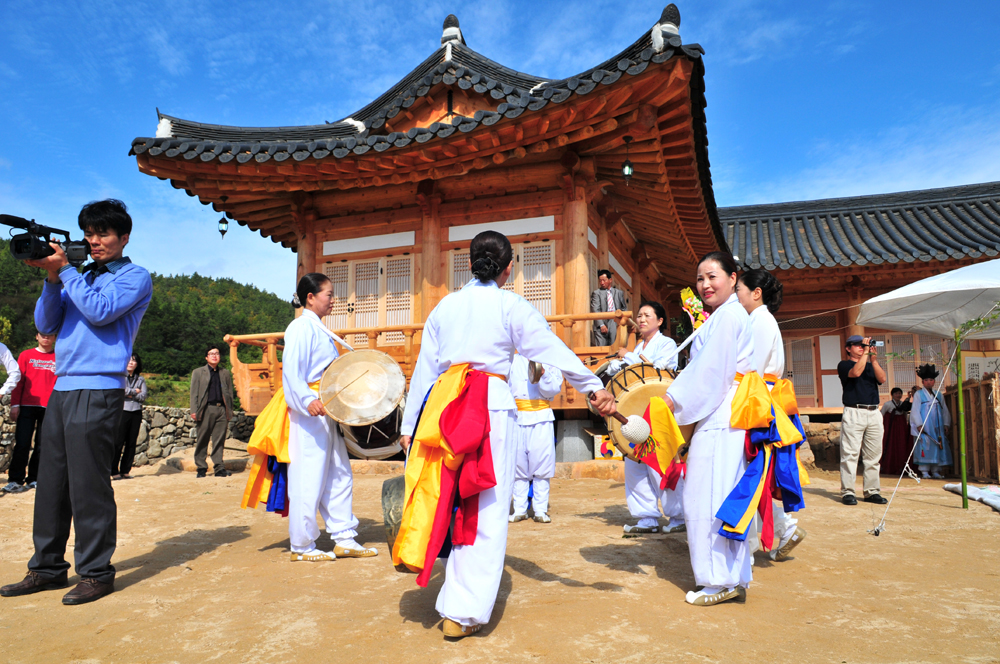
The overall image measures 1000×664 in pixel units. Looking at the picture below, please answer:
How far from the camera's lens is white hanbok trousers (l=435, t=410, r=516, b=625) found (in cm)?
247

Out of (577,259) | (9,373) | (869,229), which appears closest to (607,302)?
(577,259)

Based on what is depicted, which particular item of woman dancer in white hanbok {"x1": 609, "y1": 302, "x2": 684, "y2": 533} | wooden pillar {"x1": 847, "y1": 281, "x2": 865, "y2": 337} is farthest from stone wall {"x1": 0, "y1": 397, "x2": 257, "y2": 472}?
wooden pillar {"x1": 847, "y1": 281, "x2": 865, "y2": 337}

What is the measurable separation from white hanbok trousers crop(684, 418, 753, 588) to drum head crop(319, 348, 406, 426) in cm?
192

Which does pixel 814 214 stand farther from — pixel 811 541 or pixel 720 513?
pixel 720 513

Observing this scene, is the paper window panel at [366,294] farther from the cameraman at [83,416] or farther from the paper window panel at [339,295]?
the cameraman at [83,416]

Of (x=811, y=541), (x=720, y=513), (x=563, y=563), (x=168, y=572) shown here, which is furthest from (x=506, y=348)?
(x=811, y=541)

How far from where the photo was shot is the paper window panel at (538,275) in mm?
8555

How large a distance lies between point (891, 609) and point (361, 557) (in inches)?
110

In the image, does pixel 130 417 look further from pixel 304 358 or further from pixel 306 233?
pixel 304 358

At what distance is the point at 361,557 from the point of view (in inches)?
153

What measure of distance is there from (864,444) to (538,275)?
14.2 feet

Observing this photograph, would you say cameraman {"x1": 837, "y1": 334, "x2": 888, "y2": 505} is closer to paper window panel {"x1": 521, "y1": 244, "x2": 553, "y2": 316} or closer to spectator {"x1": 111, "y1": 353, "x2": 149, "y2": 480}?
paper window panel {"x1": 521, "y1": 244, "x2": 553, "y2": 316}

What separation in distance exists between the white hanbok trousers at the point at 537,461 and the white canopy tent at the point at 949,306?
3.31 metres

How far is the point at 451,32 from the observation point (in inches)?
393
